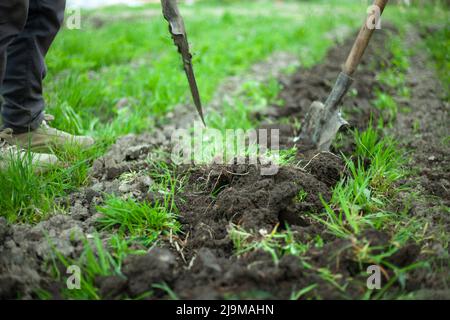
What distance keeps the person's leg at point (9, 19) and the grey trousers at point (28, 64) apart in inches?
12.4

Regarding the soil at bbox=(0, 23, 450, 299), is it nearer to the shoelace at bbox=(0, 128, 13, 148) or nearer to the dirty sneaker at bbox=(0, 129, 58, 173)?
the dirty sneaker at bbox=(0, 129, 58, 173)

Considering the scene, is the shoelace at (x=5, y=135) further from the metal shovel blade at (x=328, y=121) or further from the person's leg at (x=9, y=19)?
the metal shovel blade at (x=328, y=121)

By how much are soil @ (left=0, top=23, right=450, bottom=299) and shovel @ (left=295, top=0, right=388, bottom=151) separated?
0.14 metres

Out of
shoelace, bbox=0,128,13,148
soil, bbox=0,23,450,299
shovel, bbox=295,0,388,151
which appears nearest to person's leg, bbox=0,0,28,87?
shoelace, bbox=0,128,13,148

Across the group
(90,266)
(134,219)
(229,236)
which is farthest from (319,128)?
(90,266)

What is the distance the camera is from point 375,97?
3.87 metres

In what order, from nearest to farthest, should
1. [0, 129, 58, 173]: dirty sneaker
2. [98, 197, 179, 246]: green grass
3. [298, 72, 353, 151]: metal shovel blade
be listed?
[98, 197, 179, 246]: green grass → [0, 129, 58, 173]: dirty sneaker → [298, 72, 353, 151]: metal shovel blade

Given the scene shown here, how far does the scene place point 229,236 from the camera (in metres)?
1.79

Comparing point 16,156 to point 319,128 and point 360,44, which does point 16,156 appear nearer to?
point 319,128

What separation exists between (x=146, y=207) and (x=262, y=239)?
1.85ft

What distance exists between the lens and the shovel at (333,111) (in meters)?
2.60

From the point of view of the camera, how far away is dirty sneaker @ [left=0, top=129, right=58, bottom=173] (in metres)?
2.16
